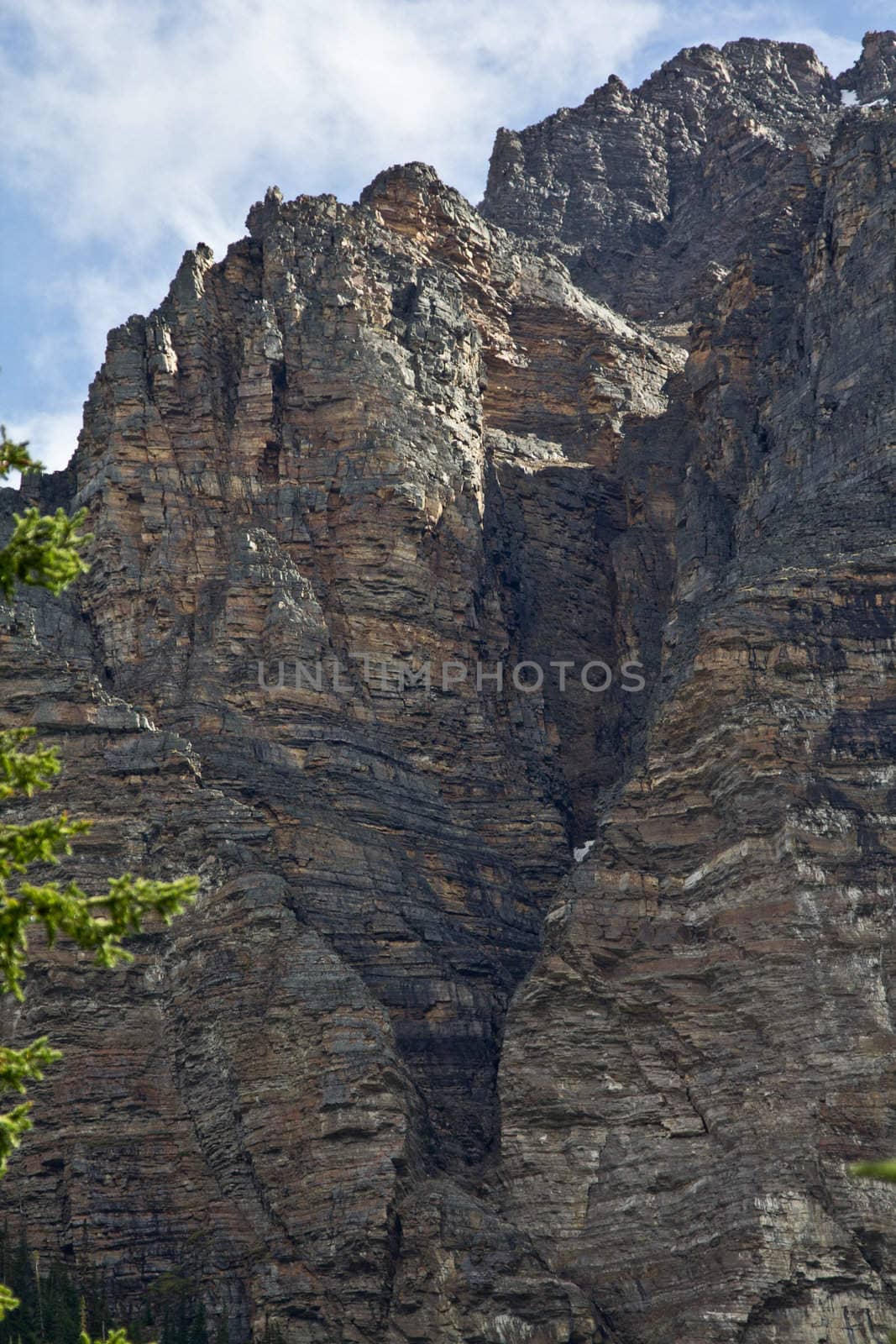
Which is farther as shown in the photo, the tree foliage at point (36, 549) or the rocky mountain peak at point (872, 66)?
the rocky mountain peak at point (872, 66)

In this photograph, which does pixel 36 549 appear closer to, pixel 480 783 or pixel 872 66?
pixel 480 783

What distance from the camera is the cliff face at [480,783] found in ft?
235

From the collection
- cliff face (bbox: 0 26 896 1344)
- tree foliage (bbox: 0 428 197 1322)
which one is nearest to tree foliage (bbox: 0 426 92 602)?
tree foliage (bbox: 0 428 197 1322)

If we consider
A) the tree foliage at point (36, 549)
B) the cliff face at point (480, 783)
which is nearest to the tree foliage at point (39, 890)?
the tree foliage at point (36, 549)

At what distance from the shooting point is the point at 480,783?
9150 cm

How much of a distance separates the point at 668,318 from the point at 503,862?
158ft

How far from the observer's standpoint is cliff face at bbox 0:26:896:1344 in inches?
2822

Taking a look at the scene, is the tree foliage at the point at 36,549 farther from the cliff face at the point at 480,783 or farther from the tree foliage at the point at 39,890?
the cliff face at the point at 480,783

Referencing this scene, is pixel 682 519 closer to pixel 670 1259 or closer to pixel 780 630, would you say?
pixel 780 630

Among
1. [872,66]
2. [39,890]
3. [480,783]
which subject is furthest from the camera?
[872,66]

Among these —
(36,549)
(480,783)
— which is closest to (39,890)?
(36,549)

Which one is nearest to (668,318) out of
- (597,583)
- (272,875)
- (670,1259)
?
(597,583)

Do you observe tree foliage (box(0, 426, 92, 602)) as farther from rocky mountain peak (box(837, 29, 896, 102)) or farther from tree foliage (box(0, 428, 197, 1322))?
rocky mountain peak (box(837, 29, 896, 102))

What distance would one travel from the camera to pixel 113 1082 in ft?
250
